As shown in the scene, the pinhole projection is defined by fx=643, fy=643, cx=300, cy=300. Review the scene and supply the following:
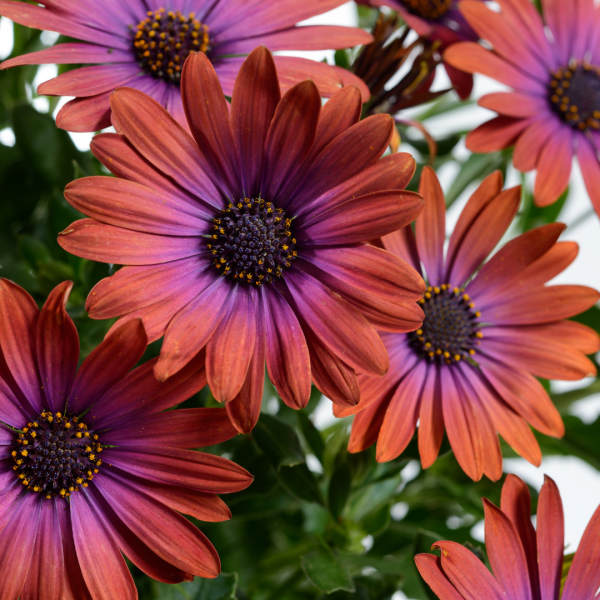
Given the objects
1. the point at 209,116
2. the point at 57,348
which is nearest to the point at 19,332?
the point at 57,348

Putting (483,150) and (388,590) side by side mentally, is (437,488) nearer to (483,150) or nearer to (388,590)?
(388,590)

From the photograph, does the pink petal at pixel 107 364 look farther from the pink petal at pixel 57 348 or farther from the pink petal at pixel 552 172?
the pink petal at pixel 552 172

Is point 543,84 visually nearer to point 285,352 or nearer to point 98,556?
point 285,352

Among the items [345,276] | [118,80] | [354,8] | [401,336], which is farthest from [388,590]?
[354,8]

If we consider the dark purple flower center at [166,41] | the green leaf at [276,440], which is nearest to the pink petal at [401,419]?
the green leaf at [276,440]

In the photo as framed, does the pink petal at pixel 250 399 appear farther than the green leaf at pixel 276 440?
No
